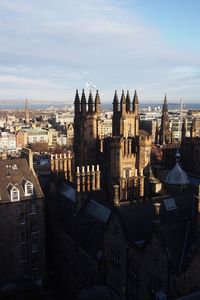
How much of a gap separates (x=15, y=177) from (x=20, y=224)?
6279mm

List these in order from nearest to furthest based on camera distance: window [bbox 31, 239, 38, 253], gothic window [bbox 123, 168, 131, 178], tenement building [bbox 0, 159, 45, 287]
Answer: tenement building [bbox 0, 159, 45, 287] → window [bbox 31, 239, 38, 253] → gothic window [bbox 123, 168, 131, 178]

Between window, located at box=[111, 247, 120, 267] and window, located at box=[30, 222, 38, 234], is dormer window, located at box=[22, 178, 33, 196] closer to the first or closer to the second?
window, located at box=[30, 222, 38, 234]

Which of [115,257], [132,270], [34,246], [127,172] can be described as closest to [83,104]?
[127,172]

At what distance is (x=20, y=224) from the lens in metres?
48.4

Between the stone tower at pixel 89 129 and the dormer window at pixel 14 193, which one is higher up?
the stone tower at pixel 89 129

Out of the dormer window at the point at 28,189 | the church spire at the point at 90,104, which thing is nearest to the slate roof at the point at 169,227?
the dormer window at the point at 28,189

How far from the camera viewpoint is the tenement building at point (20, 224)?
156ft

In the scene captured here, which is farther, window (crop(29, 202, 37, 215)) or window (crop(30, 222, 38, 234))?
window (crop(30, 222, 38, 234))

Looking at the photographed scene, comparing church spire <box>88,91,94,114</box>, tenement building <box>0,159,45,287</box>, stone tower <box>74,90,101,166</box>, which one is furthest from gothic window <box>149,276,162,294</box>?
church spire <box>88,91,94,114</box>

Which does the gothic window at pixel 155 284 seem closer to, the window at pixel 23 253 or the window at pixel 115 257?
the window at pixel 115 257

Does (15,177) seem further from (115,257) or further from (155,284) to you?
(155,284)

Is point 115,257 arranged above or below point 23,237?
above

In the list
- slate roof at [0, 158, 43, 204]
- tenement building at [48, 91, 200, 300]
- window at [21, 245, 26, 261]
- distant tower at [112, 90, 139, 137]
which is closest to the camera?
tenement building at [48, 91, 200, 300]

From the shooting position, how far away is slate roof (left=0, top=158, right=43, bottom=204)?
48594 millimetres
